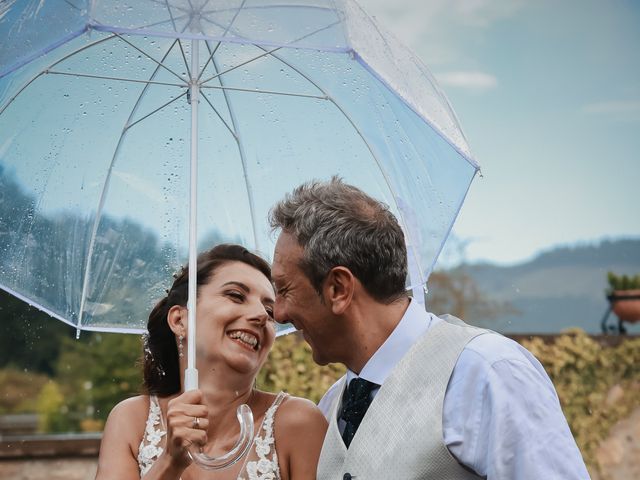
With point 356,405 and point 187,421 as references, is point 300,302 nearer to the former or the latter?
point 356,405

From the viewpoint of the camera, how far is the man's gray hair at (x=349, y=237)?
6.95 feet

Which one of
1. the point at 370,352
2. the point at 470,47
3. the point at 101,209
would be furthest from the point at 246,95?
the point at 470,47

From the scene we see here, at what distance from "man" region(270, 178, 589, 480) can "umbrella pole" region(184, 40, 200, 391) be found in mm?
185

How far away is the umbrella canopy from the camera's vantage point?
8.22 ft

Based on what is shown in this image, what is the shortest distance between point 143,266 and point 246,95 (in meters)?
0.57

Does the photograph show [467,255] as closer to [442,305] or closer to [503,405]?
[442,305]

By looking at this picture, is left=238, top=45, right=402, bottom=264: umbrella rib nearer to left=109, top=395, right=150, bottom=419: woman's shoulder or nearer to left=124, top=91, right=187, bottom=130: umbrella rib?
left=124, top=91, right=187, bottom=130: umbrella rib

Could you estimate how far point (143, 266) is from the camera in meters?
2.82

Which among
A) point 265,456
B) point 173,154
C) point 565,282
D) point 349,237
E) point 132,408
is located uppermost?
point 173,154

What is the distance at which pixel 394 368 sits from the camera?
206 cm

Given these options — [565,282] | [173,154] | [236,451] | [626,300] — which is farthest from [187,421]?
[565,282]

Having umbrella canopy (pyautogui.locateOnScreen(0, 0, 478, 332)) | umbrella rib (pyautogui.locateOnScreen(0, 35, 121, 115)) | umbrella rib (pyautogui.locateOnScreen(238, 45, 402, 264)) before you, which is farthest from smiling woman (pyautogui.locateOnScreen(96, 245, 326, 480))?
umbrella rib (pyautogui.locateOnScreen(0, 35, 121, 115))

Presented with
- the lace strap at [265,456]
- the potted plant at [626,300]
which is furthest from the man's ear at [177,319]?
the potted plant at [626,300]

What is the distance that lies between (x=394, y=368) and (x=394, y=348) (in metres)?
0.06
